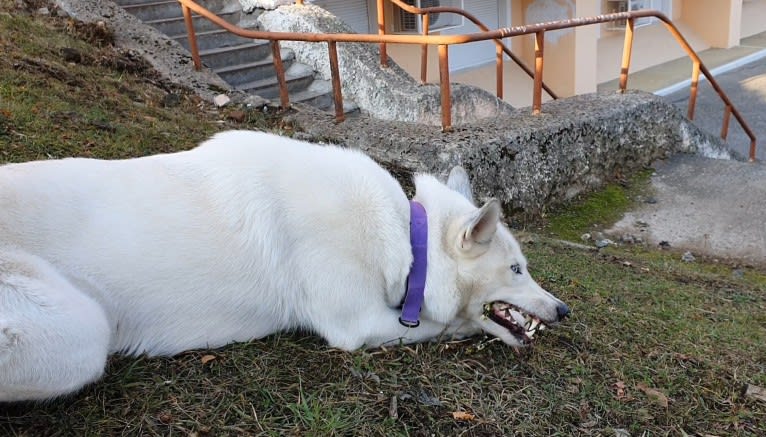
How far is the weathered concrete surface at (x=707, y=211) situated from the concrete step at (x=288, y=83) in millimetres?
4225

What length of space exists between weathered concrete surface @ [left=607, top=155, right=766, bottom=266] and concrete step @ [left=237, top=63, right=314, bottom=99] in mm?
4225

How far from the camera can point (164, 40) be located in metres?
7.82

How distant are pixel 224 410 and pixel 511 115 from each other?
5096 millimetres

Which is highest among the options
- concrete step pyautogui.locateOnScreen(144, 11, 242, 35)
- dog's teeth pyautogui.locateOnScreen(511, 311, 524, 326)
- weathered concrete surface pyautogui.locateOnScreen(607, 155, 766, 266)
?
concrete step pyautogui.locateOnScreen(144, 11, 242, 35)

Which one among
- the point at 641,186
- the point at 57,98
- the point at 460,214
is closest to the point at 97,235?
the point at 460,214

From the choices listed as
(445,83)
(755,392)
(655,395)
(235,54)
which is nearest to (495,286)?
(655,395)

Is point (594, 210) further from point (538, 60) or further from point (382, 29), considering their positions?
point (382, 29)

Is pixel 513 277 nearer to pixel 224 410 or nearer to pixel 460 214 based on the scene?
pixel 460 214

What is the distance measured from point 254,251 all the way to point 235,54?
6163mm

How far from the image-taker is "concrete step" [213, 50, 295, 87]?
824 cm

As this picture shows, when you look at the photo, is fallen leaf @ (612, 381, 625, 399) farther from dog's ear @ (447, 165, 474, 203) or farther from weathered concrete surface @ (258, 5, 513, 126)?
weathered concrete surface @ (258, 5, 513, 126)

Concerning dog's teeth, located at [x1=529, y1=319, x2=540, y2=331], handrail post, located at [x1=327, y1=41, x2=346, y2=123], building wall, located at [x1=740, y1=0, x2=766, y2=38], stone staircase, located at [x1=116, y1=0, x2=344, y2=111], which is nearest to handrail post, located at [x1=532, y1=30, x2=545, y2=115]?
handrail post, located at [x1=327, y1=41, x2=346, y2=123]

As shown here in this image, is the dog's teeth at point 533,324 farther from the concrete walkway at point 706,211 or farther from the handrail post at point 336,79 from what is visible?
the handrail post at point 336,79

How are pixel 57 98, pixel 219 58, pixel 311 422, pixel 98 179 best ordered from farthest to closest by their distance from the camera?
pixel 219 58
pixel 57 98
pixel 98 179
pixel 311 422
